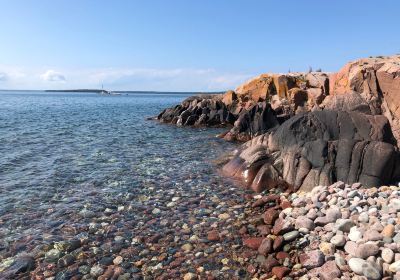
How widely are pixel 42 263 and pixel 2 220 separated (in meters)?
3.71

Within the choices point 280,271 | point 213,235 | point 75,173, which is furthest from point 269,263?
point 75,173

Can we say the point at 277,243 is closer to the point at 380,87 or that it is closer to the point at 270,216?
the point at 270,216

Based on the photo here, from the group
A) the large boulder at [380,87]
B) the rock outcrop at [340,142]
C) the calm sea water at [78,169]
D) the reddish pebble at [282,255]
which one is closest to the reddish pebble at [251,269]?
the reddish pebble at [282,255]

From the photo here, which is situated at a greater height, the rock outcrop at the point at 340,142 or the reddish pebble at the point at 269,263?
the rock outcrop at the point at 340,142

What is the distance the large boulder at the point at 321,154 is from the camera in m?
14.1

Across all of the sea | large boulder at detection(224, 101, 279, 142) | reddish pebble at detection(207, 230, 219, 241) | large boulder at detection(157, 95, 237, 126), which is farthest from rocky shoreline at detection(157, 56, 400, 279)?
large boulder at detection(157, 95, 237, 126)

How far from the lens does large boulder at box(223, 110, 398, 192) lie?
1415 cm

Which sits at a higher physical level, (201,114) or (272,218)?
(201,114)

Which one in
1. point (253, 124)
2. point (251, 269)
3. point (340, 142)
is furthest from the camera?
point (253, 124)

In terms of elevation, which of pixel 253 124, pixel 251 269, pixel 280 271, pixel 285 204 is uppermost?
pixel 253 124

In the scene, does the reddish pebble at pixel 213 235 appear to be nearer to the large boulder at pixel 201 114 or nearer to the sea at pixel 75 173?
the sea at pixel 75 173

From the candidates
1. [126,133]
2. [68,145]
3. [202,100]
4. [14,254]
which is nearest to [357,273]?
[14,254]

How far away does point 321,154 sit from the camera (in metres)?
15.3

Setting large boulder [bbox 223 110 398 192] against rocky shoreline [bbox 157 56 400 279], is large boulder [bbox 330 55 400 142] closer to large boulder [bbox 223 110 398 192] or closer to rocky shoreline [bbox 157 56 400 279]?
rocky shoreline [bbox 157 56 400 279]
